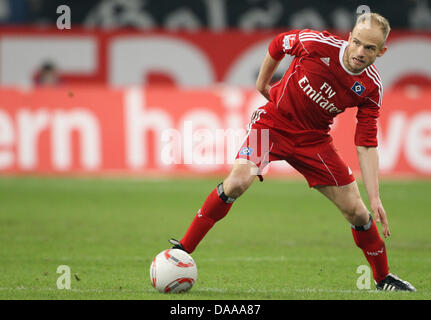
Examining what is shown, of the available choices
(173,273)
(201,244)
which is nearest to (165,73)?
(201,244)

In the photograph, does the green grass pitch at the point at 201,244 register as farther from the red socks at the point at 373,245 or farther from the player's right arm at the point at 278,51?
the player's right arm at the point at 278,51

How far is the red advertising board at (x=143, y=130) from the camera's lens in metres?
14.3

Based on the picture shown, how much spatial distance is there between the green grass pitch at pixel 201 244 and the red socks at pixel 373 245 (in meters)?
0.23

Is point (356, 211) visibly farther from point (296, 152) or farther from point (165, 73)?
point (165, 73)

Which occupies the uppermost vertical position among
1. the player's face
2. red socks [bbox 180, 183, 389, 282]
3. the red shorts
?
the player's face

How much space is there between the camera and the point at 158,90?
1477 cm

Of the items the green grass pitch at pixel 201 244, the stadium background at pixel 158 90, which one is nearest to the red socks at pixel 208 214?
the green grass pitch at pixel 201 244

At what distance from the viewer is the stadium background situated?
46.9ft

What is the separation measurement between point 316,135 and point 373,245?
0.91m

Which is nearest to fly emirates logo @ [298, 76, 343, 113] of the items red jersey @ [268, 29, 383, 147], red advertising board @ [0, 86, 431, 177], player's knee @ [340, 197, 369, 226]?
red jersey @ [268, 29, 383, 147]

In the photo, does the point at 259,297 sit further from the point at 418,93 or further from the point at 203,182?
the point at 418,93

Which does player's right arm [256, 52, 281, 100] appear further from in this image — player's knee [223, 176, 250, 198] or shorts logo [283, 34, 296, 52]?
player's knee [223, 176, 250, 198]
